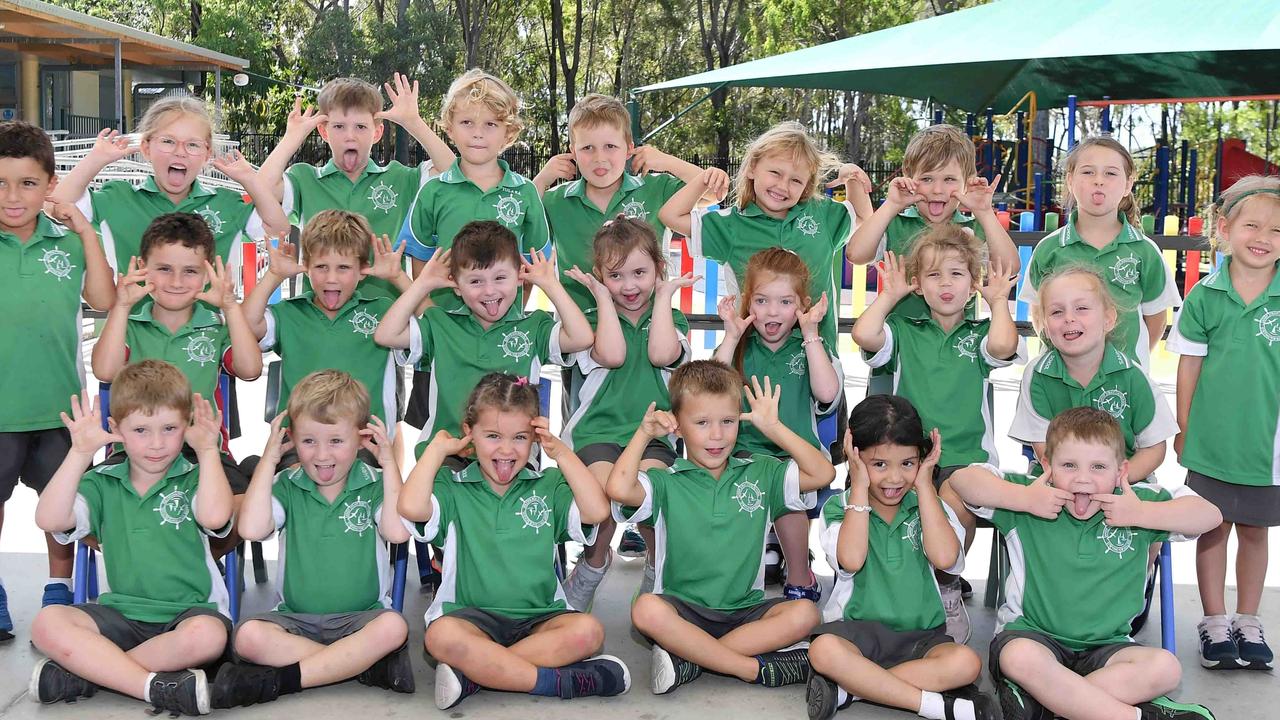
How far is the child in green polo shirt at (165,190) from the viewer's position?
4703 mm

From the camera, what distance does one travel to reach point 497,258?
4379 millimetres

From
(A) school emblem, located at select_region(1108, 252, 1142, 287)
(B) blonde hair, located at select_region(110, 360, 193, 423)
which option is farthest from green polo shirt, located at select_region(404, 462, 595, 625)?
(A) school emblem, located at select_region(1108, 252, 1142, 287)

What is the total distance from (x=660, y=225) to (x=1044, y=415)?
183 centimetres

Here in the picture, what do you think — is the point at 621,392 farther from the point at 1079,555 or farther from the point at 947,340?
the point at 1079,555

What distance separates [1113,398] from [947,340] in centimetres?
62

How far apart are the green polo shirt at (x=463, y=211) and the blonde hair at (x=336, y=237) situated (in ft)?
1.66

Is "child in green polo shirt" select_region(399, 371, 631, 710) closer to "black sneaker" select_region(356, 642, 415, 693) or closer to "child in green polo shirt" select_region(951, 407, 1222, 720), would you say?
"black sneaker" select_region(356, 642, 415, 693)

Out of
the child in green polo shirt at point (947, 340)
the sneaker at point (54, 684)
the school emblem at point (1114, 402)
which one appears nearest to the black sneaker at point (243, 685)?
the sneaker at point (54, 684)

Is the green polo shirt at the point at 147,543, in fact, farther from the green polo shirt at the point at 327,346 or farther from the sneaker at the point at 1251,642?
the sneaker at the point at 1251,642

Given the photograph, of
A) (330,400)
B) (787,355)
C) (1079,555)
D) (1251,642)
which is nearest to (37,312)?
(330,400)

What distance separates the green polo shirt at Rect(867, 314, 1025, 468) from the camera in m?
4.43

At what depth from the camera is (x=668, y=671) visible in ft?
12.5

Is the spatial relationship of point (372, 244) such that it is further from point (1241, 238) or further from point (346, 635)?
point (1241, 238)

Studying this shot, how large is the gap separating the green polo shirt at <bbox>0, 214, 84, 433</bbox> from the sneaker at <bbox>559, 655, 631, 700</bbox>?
6.78 ft
